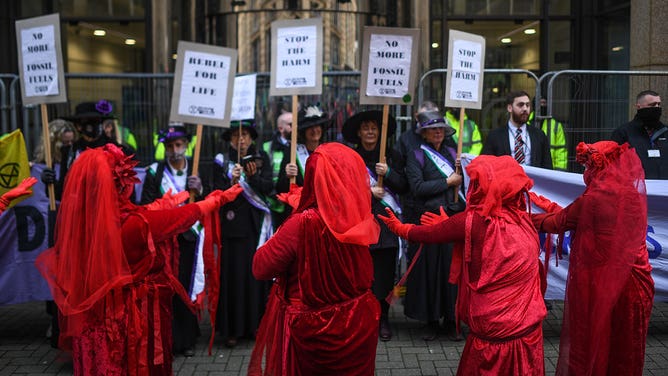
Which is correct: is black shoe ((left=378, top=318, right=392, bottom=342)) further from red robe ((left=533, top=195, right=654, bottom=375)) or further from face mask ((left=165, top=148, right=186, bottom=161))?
face mask ((left=165, top=148, right=186, bottom=161))

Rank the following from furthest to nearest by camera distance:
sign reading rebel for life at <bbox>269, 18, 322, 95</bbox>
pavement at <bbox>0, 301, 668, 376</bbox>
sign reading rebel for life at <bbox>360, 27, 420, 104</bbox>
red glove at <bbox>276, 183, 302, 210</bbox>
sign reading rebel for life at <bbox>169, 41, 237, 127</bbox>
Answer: sign reading rebel for life at <bbox>360, 27, 420, 104</bbox> → sign reading rebel for life at <bbox>269, 18, 322, 95</bbox> → sign reading rebel for life at <bbox>169, 41, 237, 127</bbox> → pavement at <bbox>0, 301, 668, 376</bbox> → red glove at <bbox>276, 183, 302, 210</bbox>

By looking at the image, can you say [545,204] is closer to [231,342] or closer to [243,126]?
[243,126]

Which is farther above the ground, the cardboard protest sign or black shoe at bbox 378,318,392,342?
the cardboard protest sign

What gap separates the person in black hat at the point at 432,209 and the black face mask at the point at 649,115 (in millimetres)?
1999

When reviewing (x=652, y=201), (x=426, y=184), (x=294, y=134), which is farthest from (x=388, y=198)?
(x=652, y=201)

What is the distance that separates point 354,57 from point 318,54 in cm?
540

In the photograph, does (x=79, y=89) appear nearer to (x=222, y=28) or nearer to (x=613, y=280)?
(x=222, y=28)

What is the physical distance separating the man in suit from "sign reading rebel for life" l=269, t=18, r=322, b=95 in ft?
5.88

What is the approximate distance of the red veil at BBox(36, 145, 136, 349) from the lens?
13.5 ft

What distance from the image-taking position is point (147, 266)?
174 inches

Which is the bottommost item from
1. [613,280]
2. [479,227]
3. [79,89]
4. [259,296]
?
[259,296]

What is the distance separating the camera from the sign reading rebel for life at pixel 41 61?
6.36 m

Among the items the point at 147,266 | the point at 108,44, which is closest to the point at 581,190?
the point at 147,266

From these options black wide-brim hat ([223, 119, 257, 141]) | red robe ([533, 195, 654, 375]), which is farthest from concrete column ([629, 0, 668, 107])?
Result: red robe ([533, 195, 654, 375])
